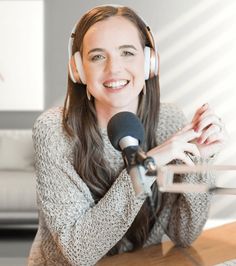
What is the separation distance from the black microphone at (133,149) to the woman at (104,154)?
11.4 inches

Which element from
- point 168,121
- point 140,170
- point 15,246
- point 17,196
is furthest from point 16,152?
point 140,170

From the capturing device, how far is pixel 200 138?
44.8 inches

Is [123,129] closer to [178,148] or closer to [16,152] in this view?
[178,148]

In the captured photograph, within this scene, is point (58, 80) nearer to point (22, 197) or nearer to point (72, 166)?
point (22, 197)

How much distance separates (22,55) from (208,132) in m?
3.09

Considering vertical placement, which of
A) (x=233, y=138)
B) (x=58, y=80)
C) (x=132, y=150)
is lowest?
(x=233, y=138)

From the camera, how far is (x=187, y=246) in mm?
1177

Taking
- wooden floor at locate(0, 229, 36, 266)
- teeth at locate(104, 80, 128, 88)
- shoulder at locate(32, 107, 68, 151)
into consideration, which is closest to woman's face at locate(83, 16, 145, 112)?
Answer: teeth at locate(104, 80, 128, 88)

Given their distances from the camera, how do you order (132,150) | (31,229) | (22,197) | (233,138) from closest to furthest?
(132,150), (22,197), (31,229), (233,138)

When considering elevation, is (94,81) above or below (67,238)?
above

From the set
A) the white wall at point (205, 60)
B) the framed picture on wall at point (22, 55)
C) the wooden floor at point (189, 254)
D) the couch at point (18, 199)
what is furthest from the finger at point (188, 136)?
the framed picture on wall at point (22, 55)

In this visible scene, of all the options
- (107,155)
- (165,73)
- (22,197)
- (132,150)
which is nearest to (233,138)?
(165,73)

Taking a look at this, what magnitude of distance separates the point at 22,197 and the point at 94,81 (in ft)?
7.37

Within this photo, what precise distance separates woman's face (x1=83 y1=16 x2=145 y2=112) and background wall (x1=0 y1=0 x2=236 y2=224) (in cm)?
276
